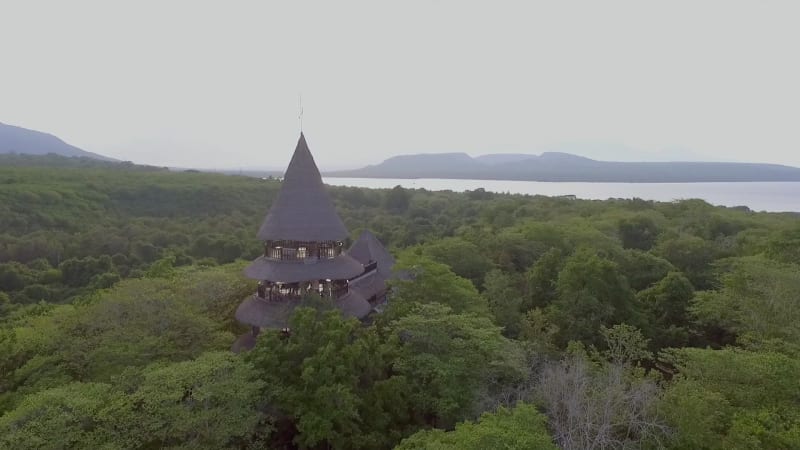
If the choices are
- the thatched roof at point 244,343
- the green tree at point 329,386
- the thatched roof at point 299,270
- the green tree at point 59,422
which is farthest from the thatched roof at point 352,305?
the green tree at point 59,422

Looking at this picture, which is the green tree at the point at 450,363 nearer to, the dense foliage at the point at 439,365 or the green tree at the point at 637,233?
the dense foliage at the point at 439,365

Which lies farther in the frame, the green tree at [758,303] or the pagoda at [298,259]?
the pagoda at [298,259]

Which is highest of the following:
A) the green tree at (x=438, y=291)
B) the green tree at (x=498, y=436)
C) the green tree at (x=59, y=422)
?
the green tree at (x=438, y=291)

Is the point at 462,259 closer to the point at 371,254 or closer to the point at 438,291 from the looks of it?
the point at 371,254

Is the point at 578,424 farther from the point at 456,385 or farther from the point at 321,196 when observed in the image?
the point at 321,196

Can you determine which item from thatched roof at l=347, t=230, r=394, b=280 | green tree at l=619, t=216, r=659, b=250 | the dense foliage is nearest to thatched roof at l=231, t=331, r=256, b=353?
the dense foliage

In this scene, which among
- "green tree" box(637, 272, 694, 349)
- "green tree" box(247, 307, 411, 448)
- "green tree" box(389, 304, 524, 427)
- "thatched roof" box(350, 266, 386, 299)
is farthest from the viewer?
"green tree" box(637, 272, 694, 349)

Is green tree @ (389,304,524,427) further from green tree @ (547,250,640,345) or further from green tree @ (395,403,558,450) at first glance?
green tree @ (547,250,640,345)
